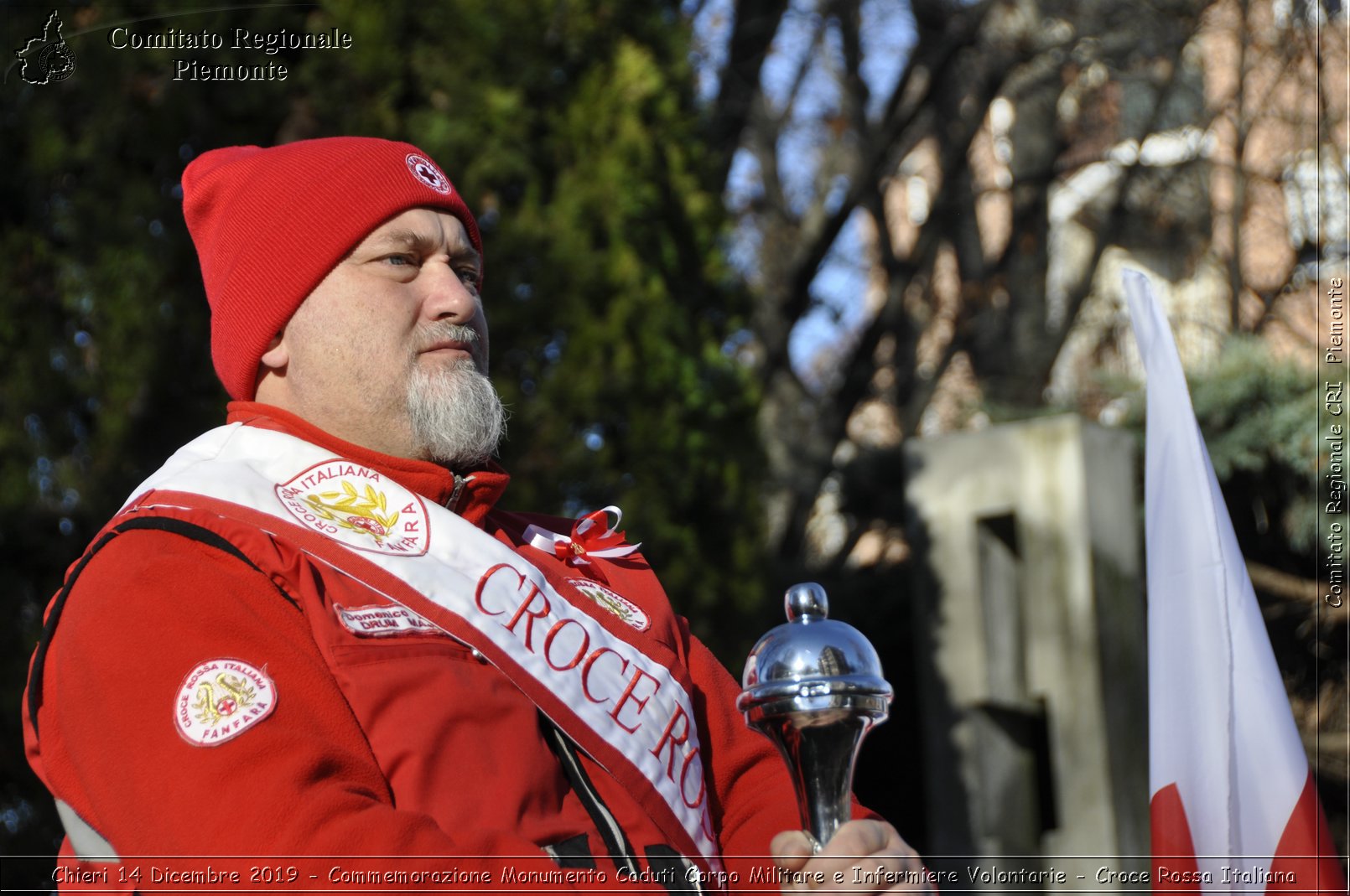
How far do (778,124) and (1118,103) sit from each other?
2.48 m

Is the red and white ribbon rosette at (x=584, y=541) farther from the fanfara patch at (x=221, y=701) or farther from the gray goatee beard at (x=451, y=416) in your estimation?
the fanfara patch at (x=221, y=701)

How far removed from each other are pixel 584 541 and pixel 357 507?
0.54 m

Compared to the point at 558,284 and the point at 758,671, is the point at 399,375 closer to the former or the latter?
the point at 758,671

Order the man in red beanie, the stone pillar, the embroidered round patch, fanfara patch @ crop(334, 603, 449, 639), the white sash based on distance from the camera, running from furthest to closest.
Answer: the stone pillar, the embroidered round patch, the white sash, fanfara patch @ crop(334, 603, 449, 639), the man in red beanie

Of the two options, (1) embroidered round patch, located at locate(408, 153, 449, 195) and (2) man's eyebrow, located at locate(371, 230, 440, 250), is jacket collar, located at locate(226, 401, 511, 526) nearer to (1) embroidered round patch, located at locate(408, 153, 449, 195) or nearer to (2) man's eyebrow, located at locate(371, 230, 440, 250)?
(2) man's eyebrow, located at locate(371, 230, 440, 250)

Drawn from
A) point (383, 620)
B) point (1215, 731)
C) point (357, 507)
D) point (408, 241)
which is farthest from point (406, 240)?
point (1215, 731)

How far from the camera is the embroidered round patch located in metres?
2.93

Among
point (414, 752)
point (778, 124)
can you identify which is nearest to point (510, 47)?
point (414, 752)

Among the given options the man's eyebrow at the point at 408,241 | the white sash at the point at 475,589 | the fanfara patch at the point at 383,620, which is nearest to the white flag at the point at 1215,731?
the white sash at the point at 475,589

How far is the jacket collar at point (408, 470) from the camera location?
8.59 ft

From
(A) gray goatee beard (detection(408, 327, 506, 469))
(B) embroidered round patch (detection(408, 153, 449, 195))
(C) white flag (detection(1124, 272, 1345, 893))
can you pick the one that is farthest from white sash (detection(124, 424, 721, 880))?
(C) white flag (detection(1124, 272, 1345, 893))

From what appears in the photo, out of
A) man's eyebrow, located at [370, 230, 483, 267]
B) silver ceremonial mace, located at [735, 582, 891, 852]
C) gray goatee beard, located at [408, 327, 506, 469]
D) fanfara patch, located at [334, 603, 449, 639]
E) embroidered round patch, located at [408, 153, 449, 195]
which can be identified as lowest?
silver ceremonial mace, located at [735, 582, 891, 852]

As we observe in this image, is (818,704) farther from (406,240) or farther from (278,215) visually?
(278,215)

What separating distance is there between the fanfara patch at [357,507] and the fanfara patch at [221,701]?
13.9 inches
